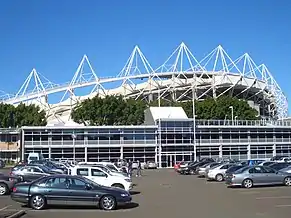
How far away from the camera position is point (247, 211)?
60.9 ft

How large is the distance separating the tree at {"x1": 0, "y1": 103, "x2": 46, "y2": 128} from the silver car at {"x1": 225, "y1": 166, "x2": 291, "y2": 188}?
68335mm

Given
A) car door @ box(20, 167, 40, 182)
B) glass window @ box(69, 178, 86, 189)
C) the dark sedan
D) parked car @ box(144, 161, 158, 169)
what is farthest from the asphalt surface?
parked car @ box(144, 161, 158, 169)

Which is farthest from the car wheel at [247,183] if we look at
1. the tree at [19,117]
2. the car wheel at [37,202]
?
the tree at [19,117]

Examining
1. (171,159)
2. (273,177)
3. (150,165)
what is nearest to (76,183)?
(273,177)

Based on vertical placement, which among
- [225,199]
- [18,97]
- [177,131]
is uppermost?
[18,97]

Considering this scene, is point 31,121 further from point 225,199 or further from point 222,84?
point 225,199

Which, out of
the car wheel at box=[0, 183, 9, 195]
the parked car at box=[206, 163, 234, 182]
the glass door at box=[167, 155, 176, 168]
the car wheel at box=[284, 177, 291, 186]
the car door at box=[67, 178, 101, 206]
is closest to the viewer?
the car door at box=[67, 178, 101, 206]

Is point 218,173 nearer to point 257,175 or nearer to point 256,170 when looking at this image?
point 256,170

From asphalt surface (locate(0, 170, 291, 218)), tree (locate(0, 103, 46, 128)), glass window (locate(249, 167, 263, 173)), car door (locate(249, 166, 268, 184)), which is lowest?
asphalt surface (locate(0, 170, 291, 218))

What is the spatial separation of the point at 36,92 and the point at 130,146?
6271 centimetres

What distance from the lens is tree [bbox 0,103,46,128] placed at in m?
94.6

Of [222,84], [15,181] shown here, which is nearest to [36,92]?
[222,84]

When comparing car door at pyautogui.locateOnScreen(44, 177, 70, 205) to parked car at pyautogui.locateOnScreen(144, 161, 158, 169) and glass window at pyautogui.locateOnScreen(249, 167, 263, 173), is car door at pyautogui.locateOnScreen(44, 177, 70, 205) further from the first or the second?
parked car at pyautogui.locateOnScreen(144, 161, 158, 169)

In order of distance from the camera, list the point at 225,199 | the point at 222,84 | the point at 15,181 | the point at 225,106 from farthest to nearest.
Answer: the point at 222,84, the point at 225,106, the point at 15,181, the point at 225,199
